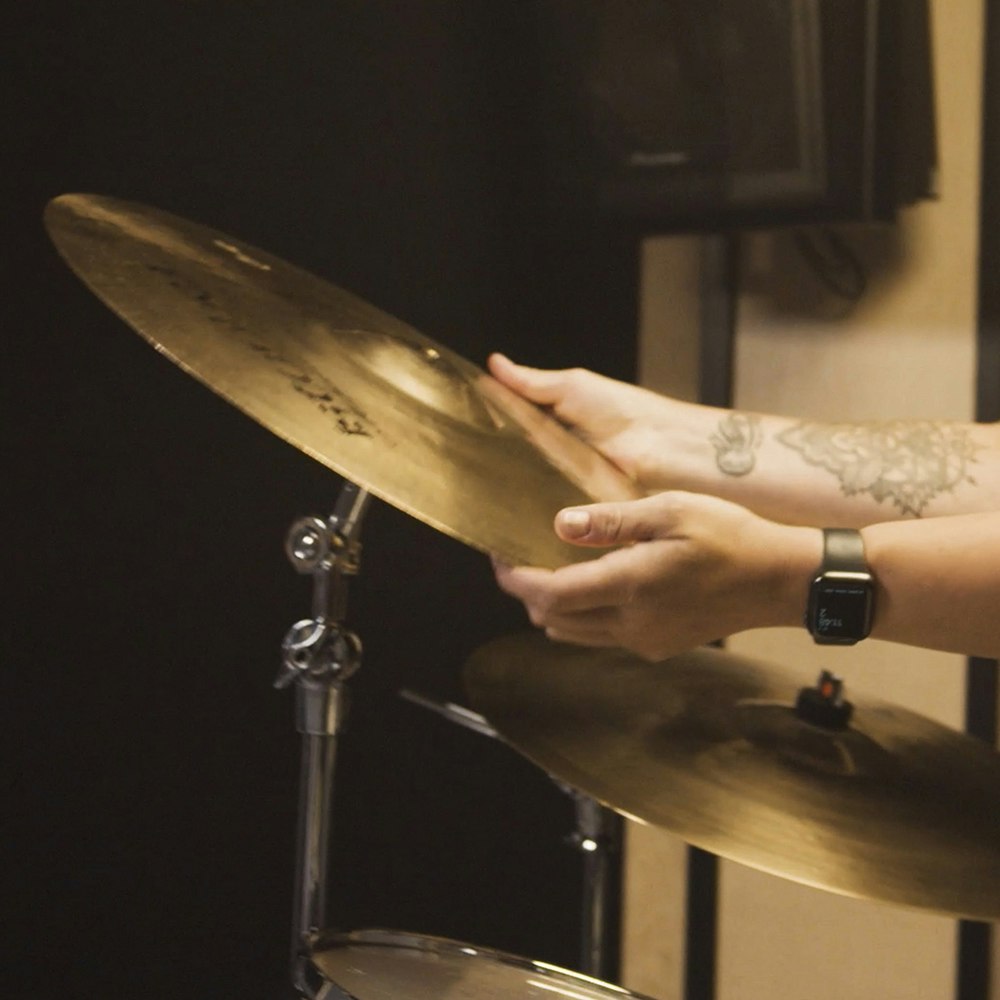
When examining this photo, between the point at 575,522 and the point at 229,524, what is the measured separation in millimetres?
739

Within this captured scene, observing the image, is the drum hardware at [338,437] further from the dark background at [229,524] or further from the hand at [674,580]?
the dark background at [229,524]

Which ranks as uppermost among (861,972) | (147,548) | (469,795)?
(147,548)

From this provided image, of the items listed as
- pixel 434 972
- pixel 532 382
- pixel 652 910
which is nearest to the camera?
pixel 434 972

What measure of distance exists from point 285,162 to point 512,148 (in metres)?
0.40

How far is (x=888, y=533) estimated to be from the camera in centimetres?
86

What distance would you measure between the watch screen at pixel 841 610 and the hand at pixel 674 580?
0.02 m

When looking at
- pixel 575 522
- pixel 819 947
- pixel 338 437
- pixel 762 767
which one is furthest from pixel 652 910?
pixel 338 437

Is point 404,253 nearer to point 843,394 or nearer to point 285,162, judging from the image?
point 285,162

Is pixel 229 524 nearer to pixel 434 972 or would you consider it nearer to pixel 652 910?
pixel 434 972

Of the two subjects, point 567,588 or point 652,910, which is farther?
point 652,910

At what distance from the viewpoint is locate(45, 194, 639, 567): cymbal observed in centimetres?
59

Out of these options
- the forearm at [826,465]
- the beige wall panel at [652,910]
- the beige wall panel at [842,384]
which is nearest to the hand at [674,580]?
the forearm at [826,465]

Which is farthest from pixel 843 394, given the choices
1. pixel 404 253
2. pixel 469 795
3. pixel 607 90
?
pixel 469 795

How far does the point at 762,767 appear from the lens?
86 centimetres
